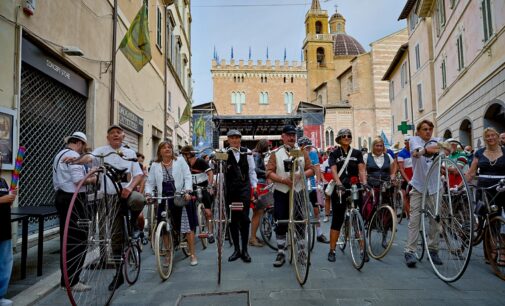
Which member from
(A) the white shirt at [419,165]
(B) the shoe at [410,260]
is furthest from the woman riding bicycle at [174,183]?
(A) the white shirt at [419,165]

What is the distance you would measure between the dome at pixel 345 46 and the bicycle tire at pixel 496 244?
81621mm

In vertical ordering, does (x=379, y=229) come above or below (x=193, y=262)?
above

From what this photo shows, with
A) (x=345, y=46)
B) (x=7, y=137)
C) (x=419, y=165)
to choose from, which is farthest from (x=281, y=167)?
(x=345, y=46)

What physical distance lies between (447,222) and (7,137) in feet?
20.7

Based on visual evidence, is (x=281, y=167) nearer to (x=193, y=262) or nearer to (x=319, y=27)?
(x=193, y=262)

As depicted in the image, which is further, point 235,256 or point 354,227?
point 235,256

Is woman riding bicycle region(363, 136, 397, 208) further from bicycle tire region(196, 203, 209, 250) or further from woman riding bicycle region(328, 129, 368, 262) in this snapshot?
A: bicycle tire region(196, 203, 209, 250)

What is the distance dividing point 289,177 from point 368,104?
2090 inches

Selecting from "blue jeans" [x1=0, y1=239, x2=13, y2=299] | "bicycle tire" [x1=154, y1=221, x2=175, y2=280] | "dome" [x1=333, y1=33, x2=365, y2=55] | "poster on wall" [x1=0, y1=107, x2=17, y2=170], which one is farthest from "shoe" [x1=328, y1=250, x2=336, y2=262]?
"dome" [x1=333, y1=33, x2=365, y2=55]

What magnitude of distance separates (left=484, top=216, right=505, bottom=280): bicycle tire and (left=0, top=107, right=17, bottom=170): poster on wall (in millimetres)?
6745

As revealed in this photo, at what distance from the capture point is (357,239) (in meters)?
5.14

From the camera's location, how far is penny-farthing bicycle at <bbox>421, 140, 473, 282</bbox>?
4.38 m

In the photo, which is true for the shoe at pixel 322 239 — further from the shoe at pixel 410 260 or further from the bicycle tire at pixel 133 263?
the bicycle tire at pixel 133 263

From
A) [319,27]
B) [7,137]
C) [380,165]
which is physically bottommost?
[380,165]
